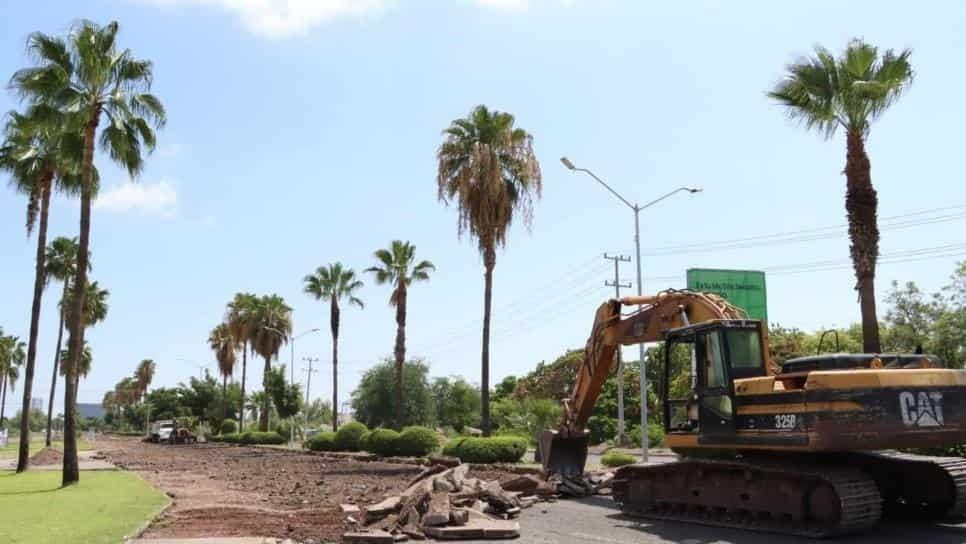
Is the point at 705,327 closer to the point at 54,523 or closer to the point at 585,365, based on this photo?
the point at 585,365

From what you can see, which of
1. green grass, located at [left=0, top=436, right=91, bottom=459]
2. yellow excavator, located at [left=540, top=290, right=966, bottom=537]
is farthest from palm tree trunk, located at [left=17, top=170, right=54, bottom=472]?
yellow excavator, located at [left=540, top=290, right=966, bottom=537]

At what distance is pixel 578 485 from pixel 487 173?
19173 mm

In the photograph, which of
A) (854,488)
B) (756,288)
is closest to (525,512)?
(854,488)

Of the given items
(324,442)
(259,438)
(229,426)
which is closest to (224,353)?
(229,426)

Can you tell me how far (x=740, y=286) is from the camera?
30.8 m

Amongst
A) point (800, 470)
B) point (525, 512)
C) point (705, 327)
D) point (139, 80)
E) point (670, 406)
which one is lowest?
point (525, 512)

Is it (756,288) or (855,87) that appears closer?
(855,87)

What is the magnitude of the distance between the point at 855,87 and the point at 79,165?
78.7ft

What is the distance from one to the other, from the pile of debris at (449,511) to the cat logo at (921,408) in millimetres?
5805

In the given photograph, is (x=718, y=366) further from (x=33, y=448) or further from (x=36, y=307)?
(x=33, y=448)

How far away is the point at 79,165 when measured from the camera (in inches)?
1115

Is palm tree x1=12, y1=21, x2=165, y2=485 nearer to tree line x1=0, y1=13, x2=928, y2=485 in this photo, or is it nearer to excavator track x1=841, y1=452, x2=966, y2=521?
tree line x1=0, y1=13, x2=928, y2=485

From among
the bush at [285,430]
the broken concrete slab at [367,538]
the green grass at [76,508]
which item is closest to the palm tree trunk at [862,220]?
the broken concrete slab at [367,538]

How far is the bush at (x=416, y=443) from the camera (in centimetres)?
3884
